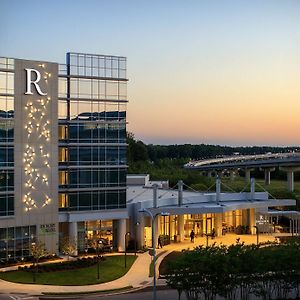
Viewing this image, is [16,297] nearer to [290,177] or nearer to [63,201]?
[63,201]

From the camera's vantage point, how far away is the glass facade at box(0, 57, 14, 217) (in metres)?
58.3

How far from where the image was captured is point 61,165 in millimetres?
62688

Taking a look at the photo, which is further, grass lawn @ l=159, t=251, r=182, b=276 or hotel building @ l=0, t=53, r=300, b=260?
hotel building @ l=0, t=53, r=300, b=260

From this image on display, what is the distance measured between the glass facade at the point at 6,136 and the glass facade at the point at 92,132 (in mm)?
5301

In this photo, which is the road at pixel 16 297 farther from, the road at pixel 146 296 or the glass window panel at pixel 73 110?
the glass window panel at pixel 73 110

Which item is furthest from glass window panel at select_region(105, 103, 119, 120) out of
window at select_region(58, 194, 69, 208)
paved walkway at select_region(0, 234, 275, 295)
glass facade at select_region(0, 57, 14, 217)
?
paved walkway at select_region(0, 234, 275, 295)

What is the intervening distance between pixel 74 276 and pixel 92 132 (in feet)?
55.3

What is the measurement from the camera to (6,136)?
5881 centimetres

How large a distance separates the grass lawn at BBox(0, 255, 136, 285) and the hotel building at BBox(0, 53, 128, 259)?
6.23 metres

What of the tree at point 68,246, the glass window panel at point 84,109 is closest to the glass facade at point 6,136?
the tree at point 68,246

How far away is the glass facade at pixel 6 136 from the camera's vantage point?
58312 mm

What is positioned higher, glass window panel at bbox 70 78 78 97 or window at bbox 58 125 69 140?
glass window panel at bbox 70 78 78 97

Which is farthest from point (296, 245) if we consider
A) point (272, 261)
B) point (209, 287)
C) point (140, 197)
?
point (140, 197)

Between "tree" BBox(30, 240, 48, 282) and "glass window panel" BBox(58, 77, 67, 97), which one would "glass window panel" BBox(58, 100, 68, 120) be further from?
"tree" BBox(30, 240, 48, 282)
